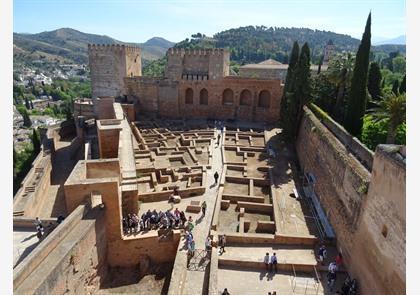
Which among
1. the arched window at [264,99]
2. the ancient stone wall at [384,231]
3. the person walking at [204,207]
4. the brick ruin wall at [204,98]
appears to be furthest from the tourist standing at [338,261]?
the arched window at [264,99]

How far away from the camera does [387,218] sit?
934 cm

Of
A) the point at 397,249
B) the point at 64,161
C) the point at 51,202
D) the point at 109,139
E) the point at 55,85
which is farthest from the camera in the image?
the point at 55,85

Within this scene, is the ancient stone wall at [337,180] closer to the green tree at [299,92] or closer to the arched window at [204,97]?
the green tree at [299,92]

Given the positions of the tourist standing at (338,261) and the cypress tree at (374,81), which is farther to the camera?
the cypress tree at (374,81)

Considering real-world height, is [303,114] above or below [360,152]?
above

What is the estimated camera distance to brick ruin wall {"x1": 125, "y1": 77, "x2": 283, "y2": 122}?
30.5 m

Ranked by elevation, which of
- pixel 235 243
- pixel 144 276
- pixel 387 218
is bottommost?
pixel 144 276

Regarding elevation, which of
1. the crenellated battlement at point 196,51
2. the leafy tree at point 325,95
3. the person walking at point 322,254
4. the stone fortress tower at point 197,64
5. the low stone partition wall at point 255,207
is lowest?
the person walking at point 322,254

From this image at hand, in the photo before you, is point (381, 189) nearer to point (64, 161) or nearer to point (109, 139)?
point (109, 139)

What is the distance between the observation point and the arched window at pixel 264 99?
30814 millimetres

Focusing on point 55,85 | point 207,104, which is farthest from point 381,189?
point 55,85

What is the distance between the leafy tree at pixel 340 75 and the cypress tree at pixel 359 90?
11.2ft
